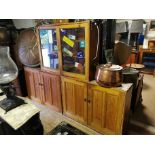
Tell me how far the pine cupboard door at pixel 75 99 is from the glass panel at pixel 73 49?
198mm

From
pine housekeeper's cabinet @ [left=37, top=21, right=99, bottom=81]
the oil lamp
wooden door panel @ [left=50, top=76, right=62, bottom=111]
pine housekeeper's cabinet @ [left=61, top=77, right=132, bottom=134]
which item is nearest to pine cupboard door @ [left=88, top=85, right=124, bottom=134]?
pine housekeeper's cabinet @ [left=61, top=77, right=132, bottom=134]

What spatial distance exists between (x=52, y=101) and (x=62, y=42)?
1.10m

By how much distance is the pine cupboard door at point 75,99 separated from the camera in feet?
6.45

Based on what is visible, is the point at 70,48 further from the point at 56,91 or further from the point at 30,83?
the point at 30,83

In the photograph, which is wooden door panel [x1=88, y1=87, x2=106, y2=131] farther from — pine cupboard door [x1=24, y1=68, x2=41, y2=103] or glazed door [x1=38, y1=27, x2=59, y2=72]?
pine cupboard door [x1=24, y1=68, x2=41, y2=103]

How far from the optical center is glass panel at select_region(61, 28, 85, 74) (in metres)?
1.81

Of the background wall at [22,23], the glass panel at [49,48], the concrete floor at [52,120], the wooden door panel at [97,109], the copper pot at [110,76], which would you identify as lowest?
the concrete floor at [52,120]

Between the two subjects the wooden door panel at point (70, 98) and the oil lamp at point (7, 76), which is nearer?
the oil lamp at point (7, 76)

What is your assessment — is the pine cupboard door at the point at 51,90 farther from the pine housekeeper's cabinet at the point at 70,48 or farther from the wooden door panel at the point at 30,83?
the wooden door panel at the point at 30,83

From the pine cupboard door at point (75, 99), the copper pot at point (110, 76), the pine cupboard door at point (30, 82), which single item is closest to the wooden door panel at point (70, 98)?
the pine cupboard door at point (75, 99)

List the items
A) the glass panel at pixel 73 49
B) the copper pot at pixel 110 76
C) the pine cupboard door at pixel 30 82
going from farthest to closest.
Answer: the pine cupboard door at pixel 30 82
the glass panel at pixel 73 49
the copper pot at pixel 110 76

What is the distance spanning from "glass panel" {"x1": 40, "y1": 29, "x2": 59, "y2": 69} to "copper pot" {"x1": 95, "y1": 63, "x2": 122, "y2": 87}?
2.93ft
